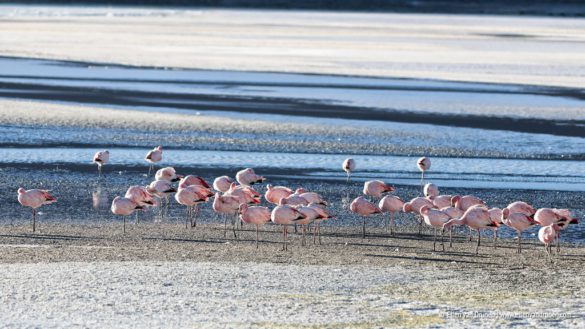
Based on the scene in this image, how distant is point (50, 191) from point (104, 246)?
151 inches

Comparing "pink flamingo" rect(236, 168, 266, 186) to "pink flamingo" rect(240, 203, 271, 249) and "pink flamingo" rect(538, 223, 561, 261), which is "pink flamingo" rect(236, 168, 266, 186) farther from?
"pink flamingo" rect(538, 223, 561, 261)

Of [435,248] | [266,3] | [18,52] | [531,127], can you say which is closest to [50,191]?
[435,248]

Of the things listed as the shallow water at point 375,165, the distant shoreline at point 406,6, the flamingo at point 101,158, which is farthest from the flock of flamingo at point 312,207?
the distant shoreline at point 406,6

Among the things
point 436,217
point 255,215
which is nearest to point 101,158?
point 255,215

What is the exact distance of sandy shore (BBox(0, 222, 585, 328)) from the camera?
30.8 feet

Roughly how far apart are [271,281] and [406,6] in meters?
86.3

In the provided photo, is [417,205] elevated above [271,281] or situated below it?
above

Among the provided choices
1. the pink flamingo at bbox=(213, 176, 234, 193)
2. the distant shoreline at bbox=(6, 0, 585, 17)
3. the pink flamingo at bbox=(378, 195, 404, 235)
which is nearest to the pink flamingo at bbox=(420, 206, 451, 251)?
the pink flamingo at bbox=(378, 195, 404, 235)

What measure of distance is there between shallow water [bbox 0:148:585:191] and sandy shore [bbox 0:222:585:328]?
416 cm

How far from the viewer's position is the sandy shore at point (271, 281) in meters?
9.39

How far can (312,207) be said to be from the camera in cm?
1258

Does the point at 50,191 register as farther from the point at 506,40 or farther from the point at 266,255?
the point at 506,40

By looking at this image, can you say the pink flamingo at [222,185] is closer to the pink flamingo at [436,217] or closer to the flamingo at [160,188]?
the flamingo at [160,188]

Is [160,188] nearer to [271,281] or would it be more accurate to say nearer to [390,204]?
[390,204]
